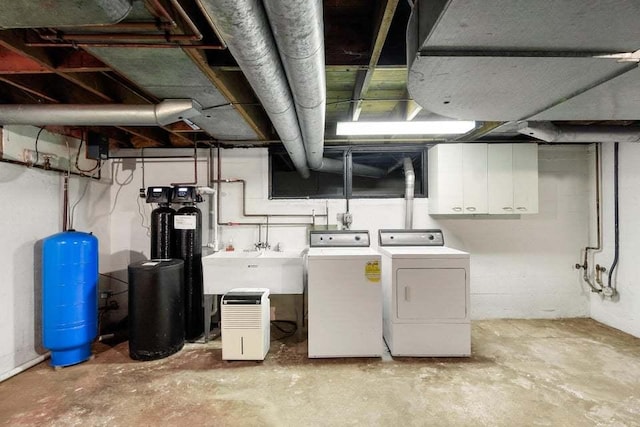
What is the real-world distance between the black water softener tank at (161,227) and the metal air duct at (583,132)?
12.1ft

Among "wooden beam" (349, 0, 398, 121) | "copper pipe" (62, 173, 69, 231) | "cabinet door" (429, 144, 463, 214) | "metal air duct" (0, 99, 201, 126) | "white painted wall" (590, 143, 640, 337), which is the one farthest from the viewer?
"cabinet door" (429, 144, 463, 214)

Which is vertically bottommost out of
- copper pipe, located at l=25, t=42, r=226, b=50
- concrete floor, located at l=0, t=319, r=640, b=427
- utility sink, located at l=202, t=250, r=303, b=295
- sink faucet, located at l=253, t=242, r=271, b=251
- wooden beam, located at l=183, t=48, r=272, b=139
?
concrete floor, located at l=0, t=319, r=640, b=427

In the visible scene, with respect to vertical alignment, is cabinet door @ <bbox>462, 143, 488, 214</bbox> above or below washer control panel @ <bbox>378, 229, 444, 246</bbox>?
above

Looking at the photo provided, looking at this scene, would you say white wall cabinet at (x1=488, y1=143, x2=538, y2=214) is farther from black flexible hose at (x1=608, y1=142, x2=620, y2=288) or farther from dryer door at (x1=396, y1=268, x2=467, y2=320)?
dryer door at (x1=396, y1=268, x2=467, y2=320)

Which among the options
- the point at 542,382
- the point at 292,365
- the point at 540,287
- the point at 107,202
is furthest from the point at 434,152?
the point at 107,202

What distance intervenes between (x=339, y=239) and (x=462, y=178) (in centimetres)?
165

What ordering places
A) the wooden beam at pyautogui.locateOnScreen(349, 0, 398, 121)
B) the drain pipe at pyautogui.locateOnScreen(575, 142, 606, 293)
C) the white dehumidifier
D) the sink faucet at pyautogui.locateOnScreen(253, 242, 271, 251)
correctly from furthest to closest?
the sink faucet at pyautogui.locateOnScreen(253, 242, 271, 251), the drain pipe at pyautogui.locateOnScreen(575, 142, 606, 293), the white dehumidifier, the wooden beam at pyautogui.locateOnScreen(349, 0, 398, 121)

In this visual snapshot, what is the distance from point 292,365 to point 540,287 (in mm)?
3336

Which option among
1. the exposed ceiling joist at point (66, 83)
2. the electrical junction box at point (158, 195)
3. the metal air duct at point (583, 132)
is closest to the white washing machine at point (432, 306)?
the metal air duct at point (583, 132)

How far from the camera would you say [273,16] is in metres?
1.07

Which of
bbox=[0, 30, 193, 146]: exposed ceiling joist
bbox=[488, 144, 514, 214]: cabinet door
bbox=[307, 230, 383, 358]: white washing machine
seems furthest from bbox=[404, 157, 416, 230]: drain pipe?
bbox=[0, 30, 193, 146]: exposed ceiling joist

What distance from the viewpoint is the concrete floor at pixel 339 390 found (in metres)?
1.99

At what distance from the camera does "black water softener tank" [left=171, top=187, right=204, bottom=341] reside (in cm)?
321

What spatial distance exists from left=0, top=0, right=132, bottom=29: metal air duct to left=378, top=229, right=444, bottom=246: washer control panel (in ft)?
9.74
